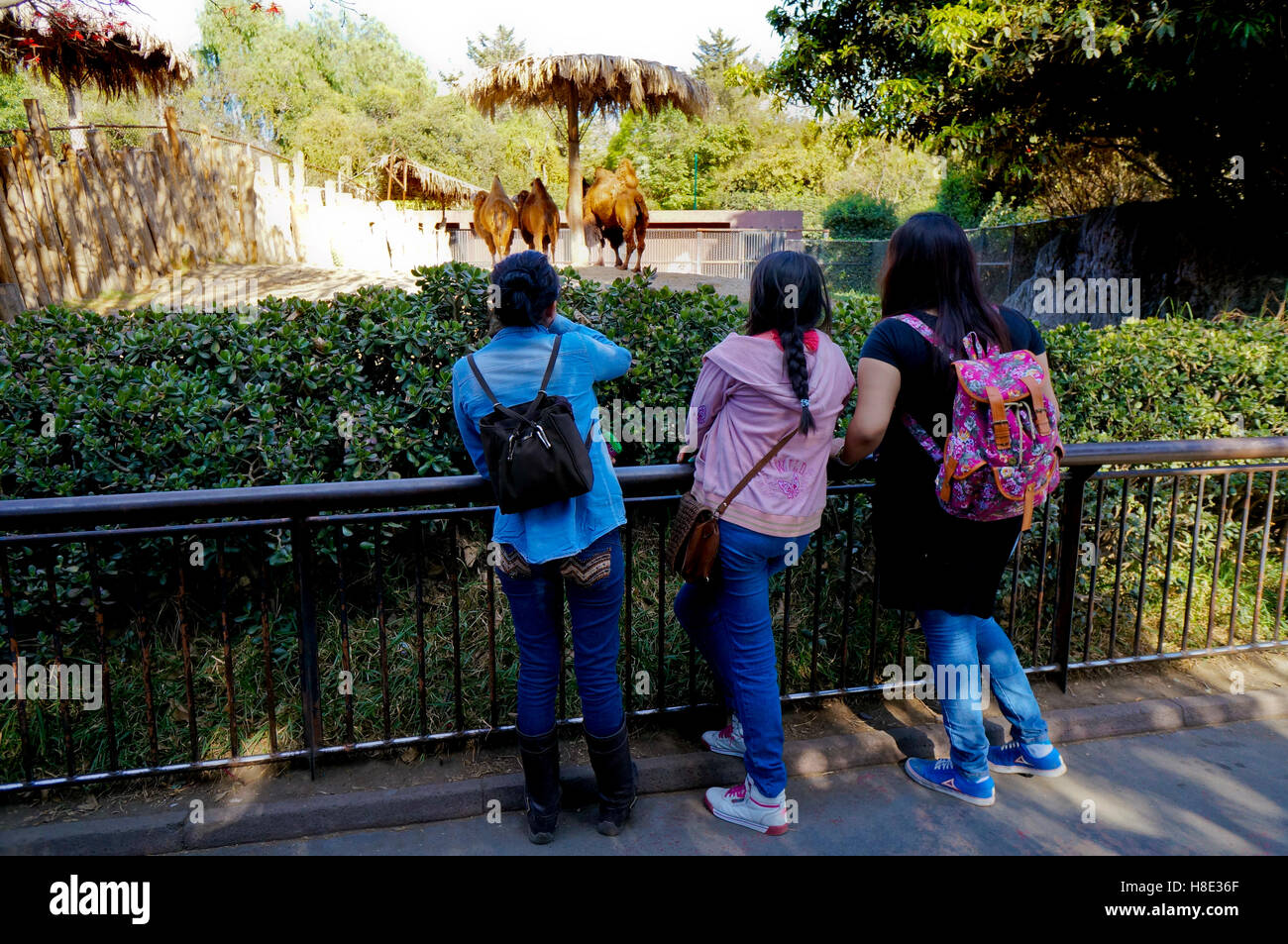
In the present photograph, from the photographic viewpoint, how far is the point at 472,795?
10.2 ft

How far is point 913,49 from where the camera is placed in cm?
920

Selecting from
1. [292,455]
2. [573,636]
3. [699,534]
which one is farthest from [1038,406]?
[292,455]

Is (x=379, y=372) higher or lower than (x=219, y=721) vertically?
higher

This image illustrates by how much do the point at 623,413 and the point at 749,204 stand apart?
36828mm

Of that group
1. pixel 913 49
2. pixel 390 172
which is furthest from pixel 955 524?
pixel 390 172

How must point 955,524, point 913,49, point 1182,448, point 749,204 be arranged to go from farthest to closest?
point 749,204, point 913,49, point 1182,448, point 955,524

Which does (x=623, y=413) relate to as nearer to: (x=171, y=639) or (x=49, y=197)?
(x=171, y=639)

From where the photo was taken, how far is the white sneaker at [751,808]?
117 inches

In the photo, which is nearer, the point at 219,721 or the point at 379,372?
the point at 219,721

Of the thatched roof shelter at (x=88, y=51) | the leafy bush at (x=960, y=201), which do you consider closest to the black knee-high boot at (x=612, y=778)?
the thatched roof shelter at (x=88, y=51)

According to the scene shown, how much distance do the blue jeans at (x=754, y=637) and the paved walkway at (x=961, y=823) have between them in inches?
10.9

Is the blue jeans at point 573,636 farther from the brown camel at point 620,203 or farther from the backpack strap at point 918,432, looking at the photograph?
the brown camel at point 620,203

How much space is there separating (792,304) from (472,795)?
6.47ft

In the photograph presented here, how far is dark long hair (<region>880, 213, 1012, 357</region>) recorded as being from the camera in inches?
112
